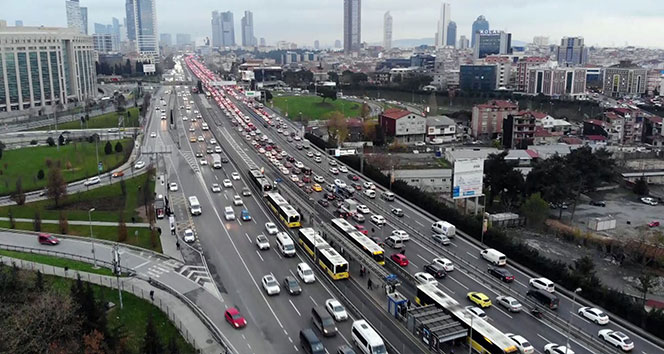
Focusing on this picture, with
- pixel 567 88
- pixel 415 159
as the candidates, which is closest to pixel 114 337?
pixel 415 159

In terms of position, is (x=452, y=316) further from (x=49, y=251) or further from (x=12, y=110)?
(x=12, y=110)

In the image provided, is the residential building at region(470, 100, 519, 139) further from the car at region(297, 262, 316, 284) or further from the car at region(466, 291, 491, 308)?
the car at region(297, 262, 316, 284)

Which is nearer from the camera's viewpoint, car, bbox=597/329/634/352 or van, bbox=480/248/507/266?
car, bbox=597/329/634/352

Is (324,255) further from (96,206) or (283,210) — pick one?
(96,206)

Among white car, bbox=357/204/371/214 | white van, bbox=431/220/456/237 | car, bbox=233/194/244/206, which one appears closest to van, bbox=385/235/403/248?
white van, bbox=431/220/456/237

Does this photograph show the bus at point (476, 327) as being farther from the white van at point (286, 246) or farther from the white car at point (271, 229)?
the white car at point (271, 229)

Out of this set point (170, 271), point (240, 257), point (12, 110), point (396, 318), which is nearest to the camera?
point (396, 318)
